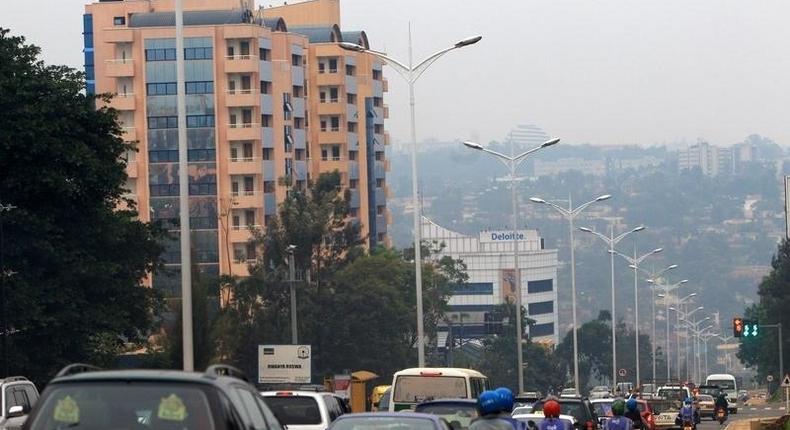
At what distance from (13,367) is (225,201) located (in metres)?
61.0

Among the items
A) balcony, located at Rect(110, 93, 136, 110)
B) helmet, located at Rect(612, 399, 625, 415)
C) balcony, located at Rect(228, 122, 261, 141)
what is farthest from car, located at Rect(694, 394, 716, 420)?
helmet, located at Rect(612, 399, 625, 415)

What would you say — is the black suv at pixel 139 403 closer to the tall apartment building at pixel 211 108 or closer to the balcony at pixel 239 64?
the tall apartment building at pixel 211 108

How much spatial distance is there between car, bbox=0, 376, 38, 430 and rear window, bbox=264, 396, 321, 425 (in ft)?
13.6

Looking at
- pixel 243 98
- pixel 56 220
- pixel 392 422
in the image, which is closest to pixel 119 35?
pixel 243 98

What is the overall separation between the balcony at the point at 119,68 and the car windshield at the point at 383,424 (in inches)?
3358

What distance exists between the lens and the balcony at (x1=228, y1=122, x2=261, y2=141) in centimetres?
10000

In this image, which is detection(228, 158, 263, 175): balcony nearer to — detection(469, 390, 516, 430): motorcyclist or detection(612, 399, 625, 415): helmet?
detection(612, 399, 625, 415): helmet

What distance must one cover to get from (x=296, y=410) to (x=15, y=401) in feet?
17.9

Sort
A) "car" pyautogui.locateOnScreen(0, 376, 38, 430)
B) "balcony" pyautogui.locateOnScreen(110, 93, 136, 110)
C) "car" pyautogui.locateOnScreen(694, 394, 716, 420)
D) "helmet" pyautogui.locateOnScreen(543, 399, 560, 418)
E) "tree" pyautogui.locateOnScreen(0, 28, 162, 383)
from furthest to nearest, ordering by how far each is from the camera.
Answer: "balcony" pyautogui.locateOnScreen(110, 93, 136, 110), "car" pyautogui.locateOnScreen(694, 394, 716, 420), "tree" pyautogui.locateOnScreen(0, 28, 162, 383), "car" pyautogui.locateOnScreen(0, 376, 38, 430), "helmet" pyautogui.locateOnScreen(543, 399, 560, 418)

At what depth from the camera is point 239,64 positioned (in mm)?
98625

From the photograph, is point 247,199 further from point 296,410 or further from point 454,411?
point 454,411

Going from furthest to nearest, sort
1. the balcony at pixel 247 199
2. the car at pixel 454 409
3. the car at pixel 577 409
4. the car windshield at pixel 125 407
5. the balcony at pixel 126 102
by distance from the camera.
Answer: the balcony at pixel 247 199 < the balcony at pixel 126 102 < the car at pixel 577 409 < the car at pixel 454 409 < the car windshield at pixel 125 407

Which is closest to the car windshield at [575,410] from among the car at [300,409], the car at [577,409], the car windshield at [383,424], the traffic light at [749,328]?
the car at [577,409]

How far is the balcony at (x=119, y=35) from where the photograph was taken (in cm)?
9756
